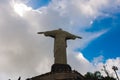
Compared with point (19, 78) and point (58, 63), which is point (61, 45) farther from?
point (19, 78)

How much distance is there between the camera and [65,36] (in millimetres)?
26109

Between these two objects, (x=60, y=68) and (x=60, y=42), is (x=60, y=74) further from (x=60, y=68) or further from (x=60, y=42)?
(x=60, y=42)

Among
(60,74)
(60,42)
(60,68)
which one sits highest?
(60,42)

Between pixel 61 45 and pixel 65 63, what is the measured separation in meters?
2.73

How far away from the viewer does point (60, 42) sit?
25.0m

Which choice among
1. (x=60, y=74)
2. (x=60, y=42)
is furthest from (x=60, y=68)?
(x=60, y=42)

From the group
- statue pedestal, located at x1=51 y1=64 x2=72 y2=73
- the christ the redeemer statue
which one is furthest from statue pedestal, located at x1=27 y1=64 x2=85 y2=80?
the christ the redeemer statue

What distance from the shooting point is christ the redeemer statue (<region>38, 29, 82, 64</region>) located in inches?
931

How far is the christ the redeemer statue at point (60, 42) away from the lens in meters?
23.7

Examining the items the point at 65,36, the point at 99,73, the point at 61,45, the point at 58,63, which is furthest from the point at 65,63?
the point at 99,73

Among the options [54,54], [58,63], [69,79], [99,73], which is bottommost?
[69,79]

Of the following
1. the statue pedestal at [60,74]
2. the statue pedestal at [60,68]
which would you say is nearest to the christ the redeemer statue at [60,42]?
the statue pedestal at [60,68]

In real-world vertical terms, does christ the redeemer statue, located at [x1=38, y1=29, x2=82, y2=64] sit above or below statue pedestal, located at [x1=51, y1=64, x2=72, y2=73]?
above

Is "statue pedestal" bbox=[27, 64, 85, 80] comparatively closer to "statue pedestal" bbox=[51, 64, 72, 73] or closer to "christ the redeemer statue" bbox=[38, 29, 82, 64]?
"statue pedestal" bbox=[51, 64, 72, 73]
